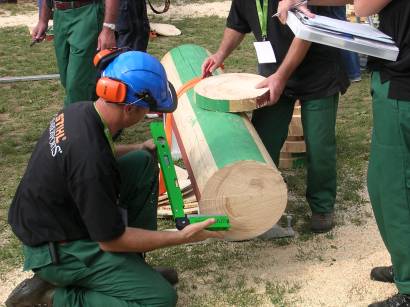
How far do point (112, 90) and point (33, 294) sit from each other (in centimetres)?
122

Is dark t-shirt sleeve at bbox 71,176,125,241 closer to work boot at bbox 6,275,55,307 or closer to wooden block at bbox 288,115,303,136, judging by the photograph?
work boot at bbox 6,275,55,307

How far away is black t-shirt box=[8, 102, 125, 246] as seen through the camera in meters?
2.94

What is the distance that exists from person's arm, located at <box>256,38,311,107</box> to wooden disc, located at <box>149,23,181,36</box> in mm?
7085

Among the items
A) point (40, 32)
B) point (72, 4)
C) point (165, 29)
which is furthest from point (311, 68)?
point (165, 29)

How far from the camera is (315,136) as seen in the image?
4.14m

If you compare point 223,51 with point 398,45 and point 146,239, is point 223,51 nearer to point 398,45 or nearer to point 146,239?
point 398,45

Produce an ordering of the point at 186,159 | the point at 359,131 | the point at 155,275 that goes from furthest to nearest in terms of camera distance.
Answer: the point at 359,131 → the point at 186,159 → the point at 155,275

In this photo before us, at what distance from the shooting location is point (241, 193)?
352cm

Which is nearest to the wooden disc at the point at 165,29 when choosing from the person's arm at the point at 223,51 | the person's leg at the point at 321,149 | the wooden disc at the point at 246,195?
the person's arm at the point at 223,51

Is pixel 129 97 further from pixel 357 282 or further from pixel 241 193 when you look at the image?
pixel 357 282

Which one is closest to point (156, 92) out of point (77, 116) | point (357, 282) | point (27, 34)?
point (77, 116)

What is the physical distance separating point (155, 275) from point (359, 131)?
349 centimetres

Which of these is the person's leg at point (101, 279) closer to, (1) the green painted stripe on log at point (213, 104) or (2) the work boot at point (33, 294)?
(2) the work boot at point (33, 294)

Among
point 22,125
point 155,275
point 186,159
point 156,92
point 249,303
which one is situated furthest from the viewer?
point 22,125
